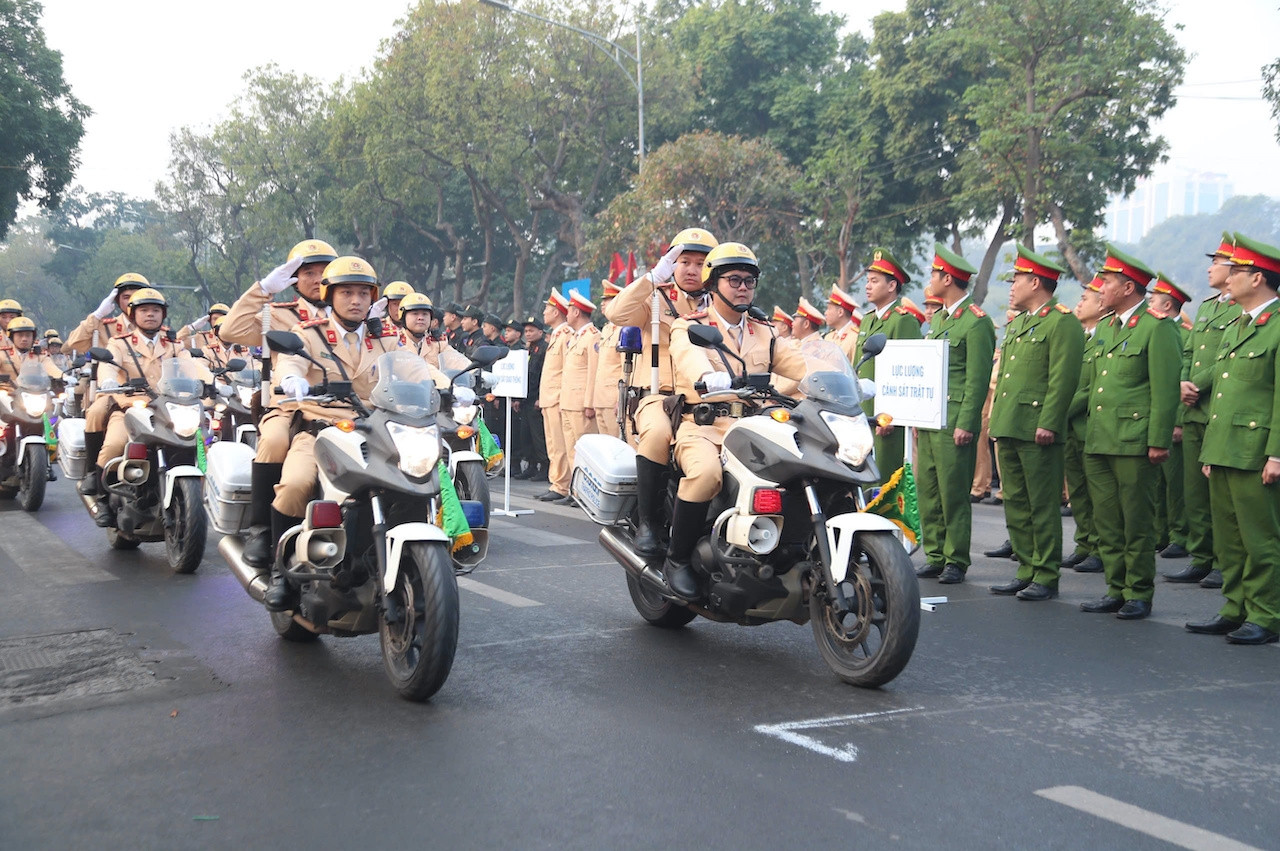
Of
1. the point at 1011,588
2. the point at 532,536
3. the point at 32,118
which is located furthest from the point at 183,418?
the point at 32,118

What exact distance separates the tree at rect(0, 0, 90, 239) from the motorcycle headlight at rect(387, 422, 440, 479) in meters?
34.2

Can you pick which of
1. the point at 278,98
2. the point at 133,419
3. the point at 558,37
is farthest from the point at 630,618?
the point at 278,98

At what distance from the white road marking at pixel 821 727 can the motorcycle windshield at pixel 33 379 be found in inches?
399

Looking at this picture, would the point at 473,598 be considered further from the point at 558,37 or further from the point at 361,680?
the point at 558,37

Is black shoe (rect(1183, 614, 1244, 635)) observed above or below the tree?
below

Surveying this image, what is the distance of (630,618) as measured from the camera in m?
7.29

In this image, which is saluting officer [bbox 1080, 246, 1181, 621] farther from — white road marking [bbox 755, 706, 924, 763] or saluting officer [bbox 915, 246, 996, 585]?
white road marking [bbox 755, 706, 924, 763]

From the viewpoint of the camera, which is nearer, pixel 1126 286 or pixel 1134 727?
pixel 1134 727

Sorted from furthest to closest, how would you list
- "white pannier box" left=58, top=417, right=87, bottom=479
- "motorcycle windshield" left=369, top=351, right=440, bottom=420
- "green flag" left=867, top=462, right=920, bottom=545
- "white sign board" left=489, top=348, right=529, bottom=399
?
"white sign board" left=489, top=348, right=529, bottom=399 → "white pannier box" left=58, top=417, right=87, bottom=479 → "green flag" left=867, top=462, right=920, bottom=545 → "motorcycle windshield" left=369, top=351, right=440, bottom=420

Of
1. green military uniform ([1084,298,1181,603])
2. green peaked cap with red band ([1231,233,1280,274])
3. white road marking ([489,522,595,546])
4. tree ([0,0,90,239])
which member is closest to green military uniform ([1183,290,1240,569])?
green military uniform ([1084,298,1181,603])

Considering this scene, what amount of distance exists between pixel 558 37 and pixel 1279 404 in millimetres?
34015

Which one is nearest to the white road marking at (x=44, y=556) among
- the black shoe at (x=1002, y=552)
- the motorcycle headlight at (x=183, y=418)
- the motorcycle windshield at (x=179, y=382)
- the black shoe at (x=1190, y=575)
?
the motorcycle headlight at (x=183, y=418)

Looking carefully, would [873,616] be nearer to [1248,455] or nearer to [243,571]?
[1248,455]

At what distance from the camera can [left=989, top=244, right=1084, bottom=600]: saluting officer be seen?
8.14 meters
